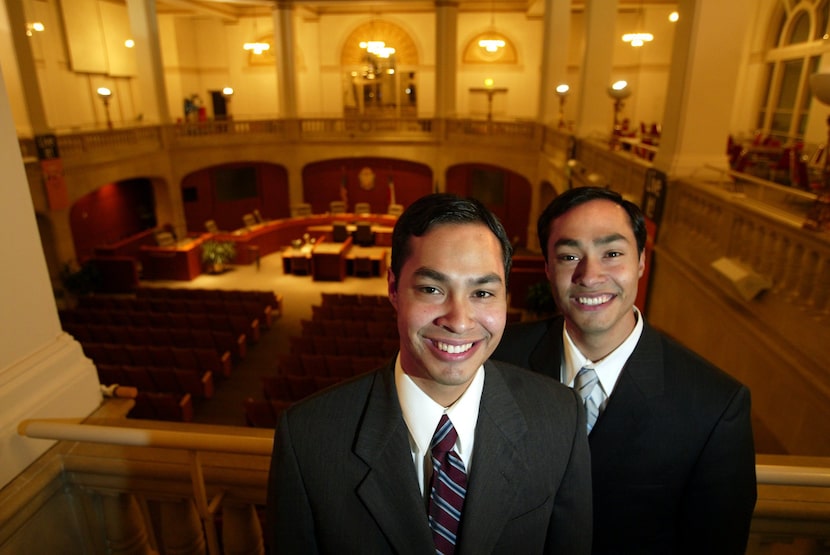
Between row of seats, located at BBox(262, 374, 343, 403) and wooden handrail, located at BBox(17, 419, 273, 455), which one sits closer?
wooden handrail, located at BBox(17, 419, 273, 455)

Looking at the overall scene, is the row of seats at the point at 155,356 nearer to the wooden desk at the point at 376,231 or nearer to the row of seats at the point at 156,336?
the row of seats at the point at 156,336

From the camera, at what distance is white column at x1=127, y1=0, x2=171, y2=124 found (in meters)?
14.0

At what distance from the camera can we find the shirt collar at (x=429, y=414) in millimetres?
1268

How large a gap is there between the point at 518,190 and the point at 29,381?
16463 millimetres

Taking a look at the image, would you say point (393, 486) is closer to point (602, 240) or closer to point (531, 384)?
point (531, 384)

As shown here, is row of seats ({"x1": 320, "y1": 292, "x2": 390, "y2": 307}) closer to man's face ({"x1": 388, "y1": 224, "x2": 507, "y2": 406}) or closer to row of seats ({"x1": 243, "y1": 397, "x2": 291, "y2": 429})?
row of seats ({"x1": 243, "y1": 397, "x2": 291, "y2": 429})

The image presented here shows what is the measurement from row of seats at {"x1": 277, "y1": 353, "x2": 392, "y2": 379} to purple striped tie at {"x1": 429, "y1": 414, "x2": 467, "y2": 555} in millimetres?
5944

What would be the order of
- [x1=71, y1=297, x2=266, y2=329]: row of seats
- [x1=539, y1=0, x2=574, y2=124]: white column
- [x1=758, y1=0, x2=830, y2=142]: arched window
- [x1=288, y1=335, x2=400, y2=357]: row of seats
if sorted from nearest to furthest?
[x1=288, y1=335, x2=400, y2=357]: row of seats, [x1=71, y1=297, x2=266, y2=329]: row of seats, [x1=758, y1=0, x2=830, y2=142]: arched window, [x1=539, y1=0, x2=574, y2=124]: white column

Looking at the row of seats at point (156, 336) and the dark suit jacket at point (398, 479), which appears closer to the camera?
the dark suit jacket at point (398, 479)

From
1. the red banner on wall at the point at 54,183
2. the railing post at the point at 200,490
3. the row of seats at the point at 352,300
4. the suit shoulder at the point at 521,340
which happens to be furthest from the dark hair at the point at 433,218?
the red banner on wall at the point at 54,183

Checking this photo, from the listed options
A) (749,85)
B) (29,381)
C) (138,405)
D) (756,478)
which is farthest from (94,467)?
(749,85)

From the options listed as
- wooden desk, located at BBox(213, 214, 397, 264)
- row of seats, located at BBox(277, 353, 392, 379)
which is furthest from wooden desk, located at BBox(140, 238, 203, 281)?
row of seats, located at BBox(277, 353, 392, 379)

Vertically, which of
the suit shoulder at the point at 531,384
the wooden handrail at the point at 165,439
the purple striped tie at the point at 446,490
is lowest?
the wooden handrail at the point at 165,439

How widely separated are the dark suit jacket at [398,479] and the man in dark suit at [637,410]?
0.29m
